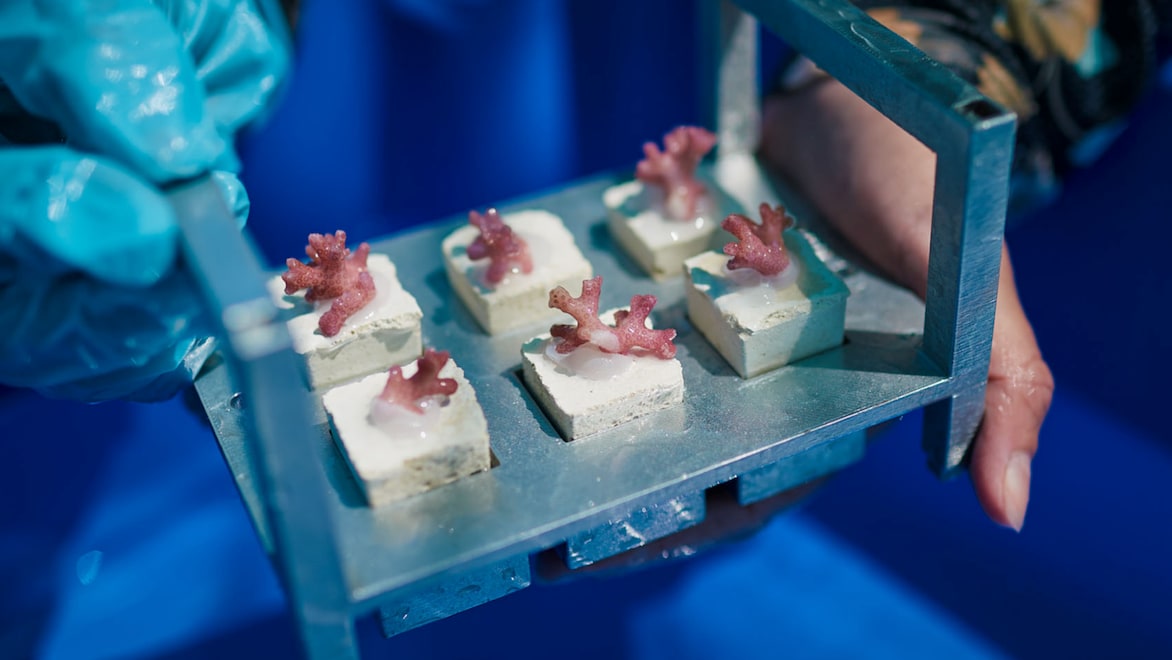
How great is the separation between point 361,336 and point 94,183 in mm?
265

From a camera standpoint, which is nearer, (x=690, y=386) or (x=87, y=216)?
(x=87, y=216)

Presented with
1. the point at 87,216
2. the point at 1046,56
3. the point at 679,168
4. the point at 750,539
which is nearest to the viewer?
the point at 87,216

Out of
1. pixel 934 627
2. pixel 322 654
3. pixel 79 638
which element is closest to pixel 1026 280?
pixel 934 627

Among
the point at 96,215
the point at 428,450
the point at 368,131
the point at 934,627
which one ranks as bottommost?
the point at 934,627

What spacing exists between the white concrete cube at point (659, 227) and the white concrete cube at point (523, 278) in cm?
6

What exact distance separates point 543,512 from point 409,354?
246mm

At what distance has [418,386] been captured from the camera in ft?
2.83

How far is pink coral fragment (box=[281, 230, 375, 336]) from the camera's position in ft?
3.12

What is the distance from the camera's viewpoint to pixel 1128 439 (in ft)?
5.12

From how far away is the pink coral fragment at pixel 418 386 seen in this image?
2.82 feet

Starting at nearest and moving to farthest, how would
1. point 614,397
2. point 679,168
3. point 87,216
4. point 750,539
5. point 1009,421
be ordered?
point 87,216 < point 614,397 < point 1009,421 < point 679,168 < point 750,539

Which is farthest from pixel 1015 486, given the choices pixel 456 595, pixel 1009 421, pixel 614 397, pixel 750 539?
pixel 750 539

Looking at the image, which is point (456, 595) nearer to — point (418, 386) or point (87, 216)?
point (418, 386)

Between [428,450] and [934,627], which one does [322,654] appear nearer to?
[428,450]
